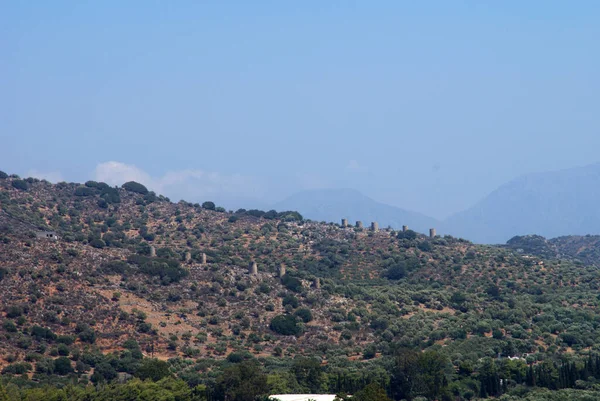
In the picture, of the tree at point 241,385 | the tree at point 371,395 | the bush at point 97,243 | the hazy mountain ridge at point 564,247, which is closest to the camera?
the tree at point 371,395

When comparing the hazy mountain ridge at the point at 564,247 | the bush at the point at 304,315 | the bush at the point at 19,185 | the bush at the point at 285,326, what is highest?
the hazy mountain ridge at the point at 564,247

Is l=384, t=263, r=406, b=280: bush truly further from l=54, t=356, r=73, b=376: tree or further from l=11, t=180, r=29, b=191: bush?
l=54, t=356, r=73, b=376: tree

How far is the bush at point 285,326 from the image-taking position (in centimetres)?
7406

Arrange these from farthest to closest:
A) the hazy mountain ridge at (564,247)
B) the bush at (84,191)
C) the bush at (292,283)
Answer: the hazy mountain ridge at (564,247)
the bush at (84,191)
the bush at (292,283)

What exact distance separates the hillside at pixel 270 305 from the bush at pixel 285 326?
4.0 inches

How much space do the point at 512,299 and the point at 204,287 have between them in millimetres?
27641

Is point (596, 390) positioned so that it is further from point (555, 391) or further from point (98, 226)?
point (98, 226)

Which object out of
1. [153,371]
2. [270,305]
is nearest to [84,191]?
[270,305]

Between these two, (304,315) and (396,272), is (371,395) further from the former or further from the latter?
(396,272)

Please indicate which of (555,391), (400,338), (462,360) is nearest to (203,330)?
(400,338)

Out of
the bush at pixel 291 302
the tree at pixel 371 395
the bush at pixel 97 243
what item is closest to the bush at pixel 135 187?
the bush at pixel 97 243

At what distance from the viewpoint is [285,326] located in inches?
2923

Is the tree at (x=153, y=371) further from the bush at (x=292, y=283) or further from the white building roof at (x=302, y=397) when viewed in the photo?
the bush at (x=292, y=283)

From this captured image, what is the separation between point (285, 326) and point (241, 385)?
22962 millimetres
